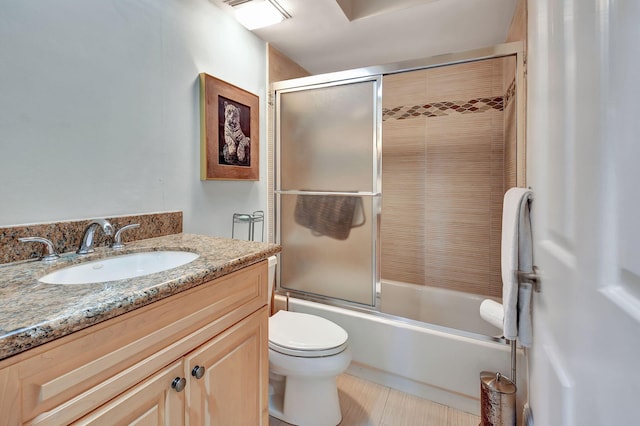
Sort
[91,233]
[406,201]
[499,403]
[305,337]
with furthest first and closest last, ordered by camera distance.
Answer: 1. [406,201]
2. [305,337]
3. [499,403]
4. [91,233]

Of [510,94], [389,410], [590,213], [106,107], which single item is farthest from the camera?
[510,94]

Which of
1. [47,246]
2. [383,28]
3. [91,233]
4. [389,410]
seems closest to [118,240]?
[91,233]

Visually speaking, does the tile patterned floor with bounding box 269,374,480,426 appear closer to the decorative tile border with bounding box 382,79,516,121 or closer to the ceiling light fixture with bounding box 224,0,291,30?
the decorative tile border with bounding box 382,79,516,121

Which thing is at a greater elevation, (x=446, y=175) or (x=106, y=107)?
(x=106, y=107)

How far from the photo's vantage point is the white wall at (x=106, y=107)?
0.96 m

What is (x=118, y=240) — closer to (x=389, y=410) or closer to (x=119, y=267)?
(x=119, y=267)

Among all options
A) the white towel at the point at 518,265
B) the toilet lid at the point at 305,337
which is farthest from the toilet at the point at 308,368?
the white towel at the point at 518,265

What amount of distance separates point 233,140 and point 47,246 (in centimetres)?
106

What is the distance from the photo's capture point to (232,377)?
97 cm

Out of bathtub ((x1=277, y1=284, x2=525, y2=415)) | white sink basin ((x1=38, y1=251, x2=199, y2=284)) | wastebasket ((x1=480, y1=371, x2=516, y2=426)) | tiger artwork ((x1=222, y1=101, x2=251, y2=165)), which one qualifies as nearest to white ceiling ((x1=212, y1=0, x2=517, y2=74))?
tiger artwork ((x1=222, y1=101, x2=251, y2=165))

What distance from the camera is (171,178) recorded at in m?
1.48

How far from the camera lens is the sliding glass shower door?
188 cm

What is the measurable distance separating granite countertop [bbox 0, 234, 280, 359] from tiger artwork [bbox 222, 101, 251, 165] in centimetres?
86

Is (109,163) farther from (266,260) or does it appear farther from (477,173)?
(477,173)
